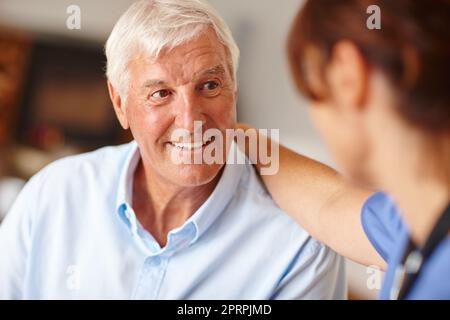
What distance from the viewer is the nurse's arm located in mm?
878

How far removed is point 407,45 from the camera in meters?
0.58

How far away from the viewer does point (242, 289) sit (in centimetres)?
95

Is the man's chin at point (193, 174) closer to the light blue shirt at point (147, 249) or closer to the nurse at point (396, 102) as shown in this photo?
the light blue shirt at point (147, 249)

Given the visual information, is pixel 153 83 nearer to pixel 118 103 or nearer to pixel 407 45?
pixel 118 103

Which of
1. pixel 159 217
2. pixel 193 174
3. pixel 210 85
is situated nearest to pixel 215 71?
pixel 210 85

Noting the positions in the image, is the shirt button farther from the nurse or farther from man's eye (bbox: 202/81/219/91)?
the nurse

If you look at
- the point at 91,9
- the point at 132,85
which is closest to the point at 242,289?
the point at 132,85

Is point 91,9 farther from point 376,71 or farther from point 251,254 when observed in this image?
point 376,71

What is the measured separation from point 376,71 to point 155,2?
40 cm

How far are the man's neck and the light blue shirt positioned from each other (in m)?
0.03

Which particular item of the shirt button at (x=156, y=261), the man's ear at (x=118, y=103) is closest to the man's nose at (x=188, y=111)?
the man's ear at (x=118, y=103)

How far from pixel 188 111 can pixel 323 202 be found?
0.25 metres

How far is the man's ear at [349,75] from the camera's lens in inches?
23.7

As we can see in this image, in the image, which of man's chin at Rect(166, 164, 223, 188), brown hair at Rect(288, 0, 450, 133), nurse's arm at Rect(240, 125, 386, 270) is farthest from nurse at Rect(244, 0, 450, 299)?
man's chin at Rect(166, 164, 223, 188)
